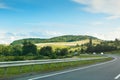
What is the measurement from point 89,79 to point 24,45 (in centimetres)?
18195

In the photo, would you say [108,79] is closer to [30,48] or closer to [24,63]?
[24,63]

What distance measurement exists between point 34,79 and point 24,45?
18187cm

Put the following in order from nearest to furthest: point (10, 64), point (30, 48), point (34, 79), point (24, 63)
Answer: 1. point (34, 79)
2. point (10, 64)
3. point (24, 63)
4. point (30, 48)

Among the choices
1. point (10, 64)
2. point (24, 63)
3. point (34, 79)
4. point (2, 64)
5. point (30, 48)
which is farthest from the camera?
point (30, 48)

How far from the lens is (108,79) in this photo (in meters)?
18.6

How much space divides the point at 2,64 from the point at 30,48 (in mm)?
173861

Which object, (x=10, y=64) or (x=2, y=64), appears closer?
(x=2, y=64)

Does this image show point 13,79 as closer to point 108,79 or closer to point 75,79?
point 75,79

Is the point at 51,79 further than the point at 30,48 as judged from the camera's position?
No

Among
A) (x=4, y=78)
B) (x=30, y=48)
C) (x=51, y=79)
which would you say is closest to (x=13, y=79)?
(x=4, y=78)

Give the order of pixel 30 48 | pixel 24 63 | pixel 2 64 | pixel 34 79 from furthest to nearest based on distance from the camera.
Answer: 1. pixel 30 48
2. pixel 24 63
3. pixel 2 64
4. pixel 34 79

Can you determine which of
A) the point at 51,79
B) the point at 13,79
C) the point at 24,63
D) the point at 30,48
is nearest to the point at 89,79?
the point at 51,79

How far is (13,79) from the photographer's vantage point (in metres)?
18.9

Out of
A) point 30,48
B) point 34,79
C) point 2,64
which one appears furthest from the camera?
point 30,48
